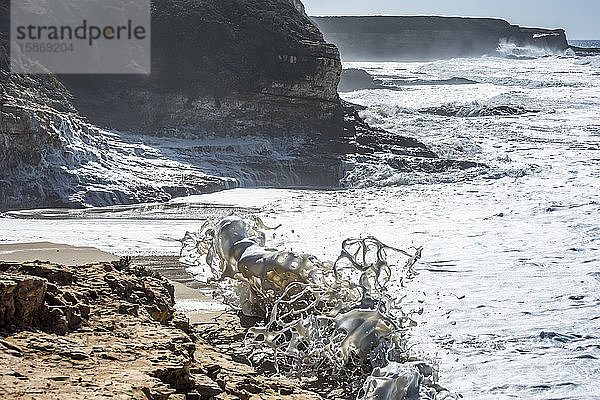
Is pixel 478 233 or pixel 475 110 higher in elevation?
pixel 475 110

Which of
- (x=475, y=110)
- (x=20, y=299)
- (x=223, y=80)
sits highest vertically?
(x=223, y=80)

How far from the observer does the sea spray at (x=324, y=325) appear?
279 centimetres

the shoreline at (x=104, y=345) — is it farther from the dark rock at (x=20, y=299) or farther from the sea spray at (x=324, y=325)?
the sea spray at (x=324, y=325)

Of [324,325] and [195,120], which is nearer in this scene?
[324,325]

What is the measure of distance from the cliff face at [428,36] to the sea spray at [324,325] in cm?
4445

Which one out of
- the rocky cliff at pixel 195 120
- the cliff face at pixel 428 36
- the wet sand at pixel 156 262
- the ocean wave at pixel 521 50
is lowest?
the wet sand at pixel 156 262

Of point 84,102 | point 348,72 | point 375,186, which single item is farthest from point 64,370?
point 348,72

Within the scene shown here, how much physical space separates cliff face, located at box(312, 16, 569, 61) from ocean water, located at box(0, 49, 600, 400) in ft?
116

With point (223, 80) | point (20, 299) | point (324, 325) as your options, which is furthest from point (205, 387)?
point (223, 80)

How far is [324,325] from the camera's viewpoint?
10.5ft

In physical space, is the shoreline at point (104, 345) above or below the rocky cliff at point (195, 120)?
below

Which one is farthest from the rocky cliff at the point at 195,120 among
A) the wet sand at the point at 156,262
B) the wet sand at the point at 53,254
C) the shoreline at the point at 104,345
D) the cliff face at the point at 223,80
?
the shoreline at the point at 104,345

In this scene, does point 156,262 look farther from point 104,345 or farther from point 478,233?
point 104,345

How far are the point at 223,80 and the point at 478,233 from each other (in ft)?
23.7
